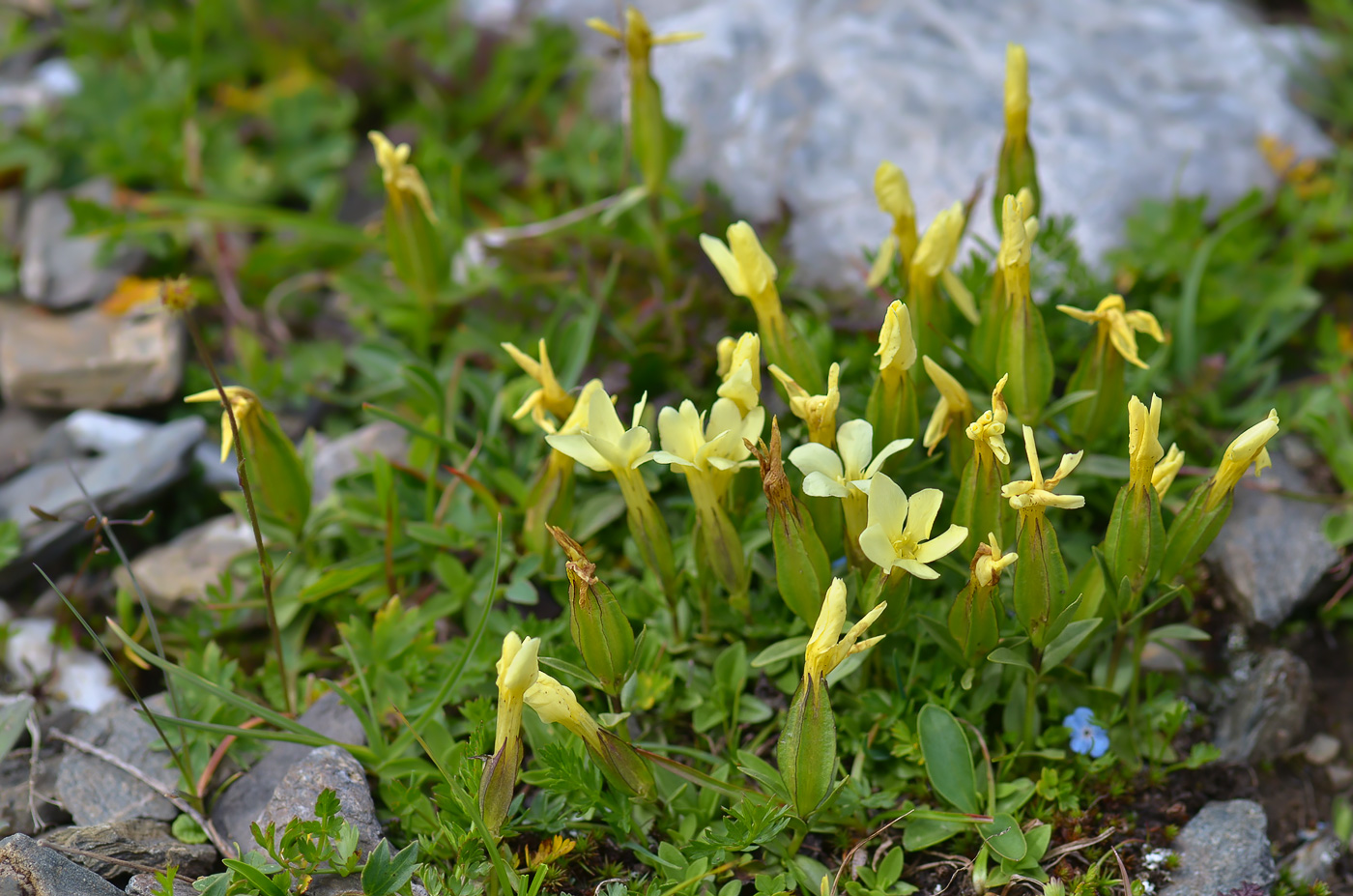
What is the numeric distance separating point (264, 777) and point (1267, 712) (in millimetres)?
2124

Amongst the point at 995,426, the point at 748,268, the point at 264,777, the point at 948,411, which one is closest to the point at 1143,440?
the point at 995,426

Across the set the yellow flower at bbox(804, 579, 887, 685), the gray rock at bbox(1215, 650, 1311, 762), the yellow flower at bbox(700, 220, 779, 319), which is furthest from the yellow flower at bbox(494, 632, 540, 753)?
the gray rock at bbox(1215, 650, 1311, 762)

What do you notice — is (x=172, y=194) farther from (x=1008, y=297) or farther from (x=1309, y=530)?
(x=1309, y=530)

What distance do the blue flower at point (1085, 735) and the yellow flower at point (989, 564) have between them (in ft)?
1.68

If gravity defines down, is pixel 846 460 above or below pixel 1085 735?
above

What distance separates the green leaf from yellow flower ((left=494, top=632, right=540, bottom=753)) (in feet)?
2.51

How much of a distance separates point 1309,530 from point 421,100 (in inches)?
124

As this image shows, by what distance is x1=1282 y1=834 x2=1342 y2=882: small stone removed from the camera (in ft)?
7.02

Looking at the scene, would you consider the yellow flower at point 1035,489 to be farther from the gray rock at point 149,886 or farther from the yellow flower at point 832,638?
the gray rock at point 149,886

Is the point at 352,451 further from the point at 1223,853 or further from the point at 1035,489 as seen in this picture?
the point at 1223,853

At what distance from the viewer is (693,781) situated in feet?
6.37

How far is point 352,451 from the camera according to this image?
2.76 m

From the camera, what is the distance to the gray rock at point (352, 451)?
2.76m

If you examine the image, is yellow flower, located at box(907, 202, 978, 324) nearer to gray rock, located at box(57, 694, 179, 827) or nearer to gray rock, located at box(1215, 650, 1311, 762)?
gray rock, located at box(1215, 650, 1311, 762)
